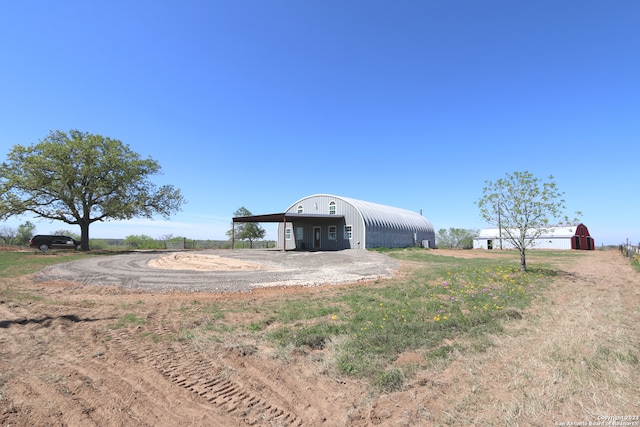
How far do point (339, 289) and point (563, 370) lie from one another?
23.6 ft

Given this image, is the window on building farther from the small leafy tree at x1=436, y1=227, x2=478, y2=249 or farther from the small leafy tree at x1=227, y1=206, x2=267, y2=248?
the small leafy tree at x1=436, y1=227, x2=478, y2=249

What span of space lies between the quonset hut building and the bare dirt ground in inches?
919

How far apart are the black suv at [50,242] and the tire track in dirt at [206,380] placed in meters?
33.6

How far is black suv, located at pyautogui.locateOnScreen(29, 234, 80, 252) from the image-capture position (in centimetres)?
2966

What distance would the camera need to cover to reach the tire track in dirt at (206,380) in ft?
10.7

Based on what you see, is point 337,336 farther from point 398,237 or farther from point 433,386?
point 398,237

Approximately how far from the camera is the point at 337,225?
33.2 meters

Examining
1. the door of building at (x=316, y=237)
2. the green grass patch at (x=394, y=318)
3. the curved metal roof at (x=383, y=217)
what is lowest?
the green grass patch at (x=394, y=318)

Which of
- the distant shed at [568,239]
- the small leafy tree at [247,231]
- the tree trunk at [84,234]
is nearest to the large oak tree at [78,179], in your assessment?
the tree trunk at [84,234]

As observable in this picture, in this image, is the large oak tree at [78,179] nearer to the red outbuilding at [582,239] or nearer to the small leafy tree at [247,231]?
the small leafy tree at [247,231]

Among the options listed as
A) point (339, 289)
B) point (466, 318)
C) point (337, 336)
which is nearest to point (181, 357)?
point (337, 336)

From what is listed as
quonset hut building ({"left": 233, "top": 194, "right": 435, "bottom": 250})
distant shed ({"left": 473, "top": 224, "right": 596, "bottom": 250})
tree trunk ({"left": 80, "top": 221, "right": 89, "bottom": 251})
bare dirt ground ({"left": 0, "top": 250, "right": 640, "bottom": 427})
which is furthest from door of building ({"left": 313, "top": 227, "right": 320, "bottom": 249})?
bare dirt ground ({"left": 0, "top": 250, "right": 640, "bottom": 427})

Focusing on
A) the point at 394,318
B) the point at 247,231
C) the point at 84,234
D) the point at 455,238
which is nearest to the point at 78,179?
the point at 84,234

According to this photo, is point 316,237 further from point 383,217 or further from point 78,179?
point 78,179
